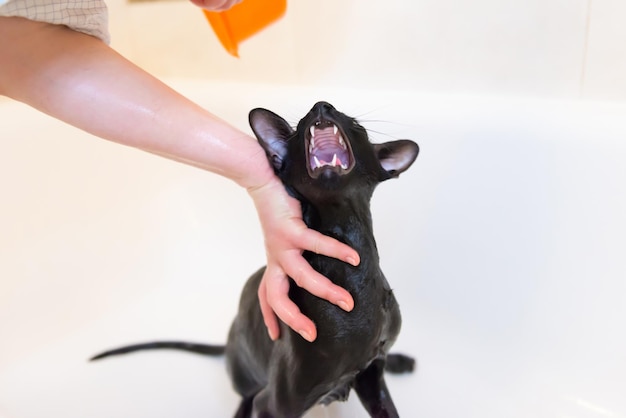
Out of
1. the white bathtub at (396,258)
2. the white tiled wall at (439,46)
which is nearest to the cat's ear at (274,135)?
the white bathtub at (396,258)

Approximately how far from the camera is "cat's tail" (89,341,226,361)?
3.35 ft

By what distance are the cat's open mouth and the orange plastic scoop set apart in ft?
1.99

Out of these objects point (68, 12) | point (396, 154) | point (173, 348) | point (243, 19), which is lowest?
point (173, 348)

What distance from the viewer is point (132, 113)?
61cm

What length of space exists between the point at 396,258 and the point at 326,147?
51 centimetres

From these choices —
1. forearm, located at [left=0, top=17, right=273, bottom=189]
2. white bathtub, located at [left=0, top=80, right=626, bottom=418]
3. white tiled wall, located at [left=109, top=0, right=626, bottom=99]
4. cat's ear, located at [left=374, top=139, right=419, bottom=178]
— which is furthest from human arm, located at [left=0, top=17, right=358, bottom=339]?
white tiled wall, located at [left=109, top=0, right=626, bottom=99]

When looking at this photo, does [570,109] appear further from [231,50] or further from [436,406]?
[231,50]

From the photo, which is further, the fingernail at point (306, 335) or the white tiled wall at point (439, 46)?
the white tiled wall at point (439, 46)

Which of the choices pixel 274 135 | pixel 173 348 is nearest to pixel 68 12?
pixel 274 135

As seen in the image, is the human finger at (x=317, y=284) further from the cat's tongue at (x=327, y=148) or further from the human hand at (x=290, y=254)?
the cat's tongue at (x=327, y=148)

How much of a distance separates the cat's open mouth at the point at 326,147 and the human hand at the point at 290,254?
0.07 m

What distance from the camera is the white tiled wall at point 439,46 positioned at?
841 mm

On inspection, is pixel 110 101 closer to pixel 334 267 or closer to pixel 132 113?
pixel 132 113

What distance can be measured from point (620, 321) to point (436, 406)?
0.95ft
